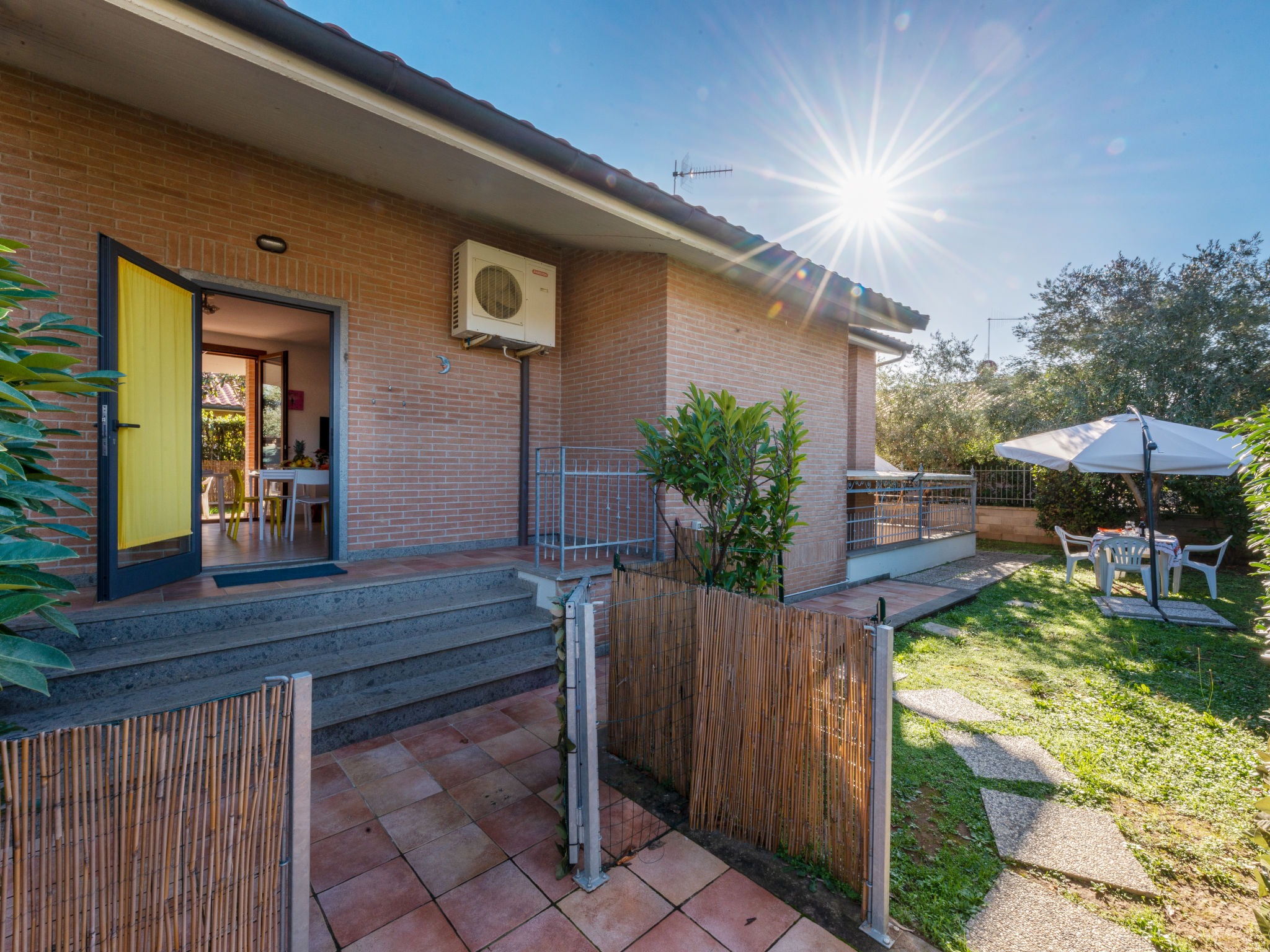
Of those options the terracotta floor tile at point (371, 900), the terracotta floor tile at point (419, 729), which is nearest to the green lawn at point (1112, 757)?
the terracotta floor tile at point (371, 900)

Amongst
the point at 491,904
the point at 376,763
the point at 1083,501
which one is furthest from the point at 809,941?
the point at 1083,501

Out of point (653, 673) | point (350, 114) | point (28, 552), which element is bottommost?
point (653, 673)

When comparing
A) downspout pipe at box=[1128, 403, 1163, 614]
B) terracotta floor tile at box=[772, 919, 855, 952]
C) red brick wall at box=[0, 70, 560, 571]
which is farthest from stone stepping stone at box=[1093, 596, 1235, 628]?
red brick wall at box=[0, 70, 560, 571]

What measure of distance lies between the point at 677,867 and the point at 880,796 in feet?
2.85

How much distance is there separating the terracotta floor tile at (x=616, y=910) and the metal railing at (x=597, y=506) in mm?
2778

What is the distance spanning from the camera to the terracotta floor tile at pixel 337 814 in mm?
2254

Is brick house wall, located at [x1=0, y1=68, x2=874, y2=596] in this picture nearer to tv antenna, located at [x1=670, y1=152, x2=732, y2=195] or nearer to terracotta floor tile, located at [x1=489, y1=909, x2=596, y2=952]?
tv antenna, located at [x1=670, y1=152, x2=732, y2=195]

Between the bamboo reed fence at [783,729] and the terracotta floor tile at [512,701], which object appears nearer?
the bamboo reed fence at [783,729]

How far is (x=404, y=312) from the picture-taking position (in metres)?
5.02

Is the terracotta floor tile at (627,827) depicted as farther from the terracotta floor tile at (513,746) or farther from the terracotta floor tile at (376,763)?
the terracotta floor tile at (376,763)

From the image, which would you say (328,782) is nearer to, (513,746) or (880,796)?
(513,746)

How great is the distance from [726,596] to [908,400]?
508 inches

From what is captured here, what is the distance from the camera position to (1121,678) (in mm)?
4000

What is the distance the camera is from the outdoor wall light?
4.29m
